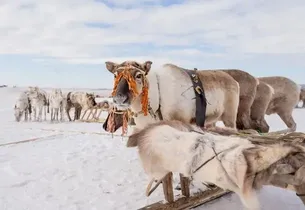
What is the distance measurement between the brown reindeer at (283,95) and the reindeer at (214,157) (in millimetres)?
4191

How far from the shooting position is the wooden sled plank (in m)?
3.66

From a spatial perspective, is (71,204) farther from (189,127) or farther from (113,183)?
(189,127)

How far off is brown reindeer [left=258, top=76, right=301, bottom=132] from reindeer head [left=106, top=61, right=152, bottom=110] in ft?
10.2

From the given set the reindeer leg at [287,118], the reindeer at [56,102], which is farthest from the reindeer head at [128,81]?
the reindeer at [56,102]

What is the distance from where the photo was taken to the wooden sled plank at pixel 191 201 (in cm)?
366

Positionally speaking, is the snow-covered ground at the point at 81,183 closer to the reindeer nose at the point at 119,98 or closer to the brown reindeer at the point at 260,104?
the brown reindeer at the point at 260,104

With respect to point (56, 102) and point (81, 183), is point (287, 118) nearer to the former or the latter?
point (81, 183)

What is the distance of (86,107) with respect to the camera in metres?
19.3

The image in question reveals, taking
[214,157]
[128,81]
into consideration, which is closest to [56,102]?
[128,81]

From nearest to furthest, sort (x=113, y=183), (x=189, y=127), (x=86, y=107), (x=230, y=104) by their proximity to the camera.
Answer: (x=189, y=127) → (x=230, y=104) → (x=113, y=183) → (x=86, y=107)

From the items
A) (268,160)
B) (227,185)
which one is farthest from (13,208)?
(268,160)

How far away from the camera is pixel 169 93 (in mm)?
4266

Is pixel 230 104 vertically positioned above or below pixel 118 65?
below

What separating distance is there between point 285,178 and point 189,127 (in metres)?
0.78
